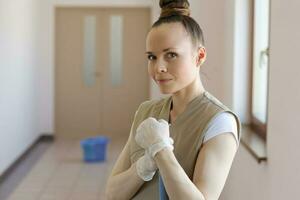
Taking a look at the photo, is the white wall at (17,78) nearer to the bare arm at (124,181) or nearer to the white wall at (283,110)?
the white wall at (283,110)

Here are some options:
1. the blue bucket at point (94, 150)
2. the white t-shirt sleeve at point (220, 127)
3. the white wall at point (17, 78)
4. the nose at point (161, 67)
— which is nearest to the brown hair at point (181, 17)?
the nose at point (161, 67)

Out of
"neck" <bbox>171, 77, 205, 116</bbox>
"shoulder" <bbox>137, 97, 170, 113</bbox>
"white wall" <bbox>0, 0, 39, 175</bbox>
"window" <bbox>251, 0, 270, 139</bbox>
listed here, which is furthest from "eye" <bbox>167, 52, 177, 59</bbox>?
"white wall" <bbox>0, 0, 39, 175</bbox>

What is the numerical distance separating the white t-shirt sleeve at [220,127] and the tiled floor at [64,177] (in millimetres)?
3851

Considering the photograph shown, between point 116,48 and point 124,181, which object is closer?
point 124,181

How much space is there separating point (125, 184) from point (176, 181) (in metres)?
0.28

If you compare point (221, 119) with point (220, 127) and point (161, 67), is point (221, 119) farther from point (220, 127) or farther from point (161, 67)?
point (161, 67)

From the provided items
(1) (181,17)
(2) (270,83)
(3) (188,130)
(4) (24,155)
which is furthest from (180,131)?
(4) (24,155)

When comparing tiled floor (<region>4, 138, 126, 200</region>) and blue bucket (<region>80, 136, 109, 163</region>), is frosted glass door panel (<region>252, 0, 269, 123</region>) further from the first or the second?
blue bucket (<region>80, 136, 109, 163</region>)

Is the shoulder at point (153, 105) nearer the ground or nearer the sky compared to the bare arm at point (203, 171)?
nearer the sky

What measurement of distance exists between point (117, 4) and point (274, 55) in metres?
5.39

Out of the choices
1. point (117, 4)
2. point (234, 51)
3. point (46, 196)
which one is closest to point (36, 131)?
point (117, 4)

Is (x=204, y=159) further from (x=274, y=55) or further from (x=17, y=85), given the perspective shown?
(x=17, y=85)

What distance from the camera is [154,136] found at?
129 cm

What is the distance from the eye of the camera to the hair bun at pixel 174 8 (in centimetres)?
140
